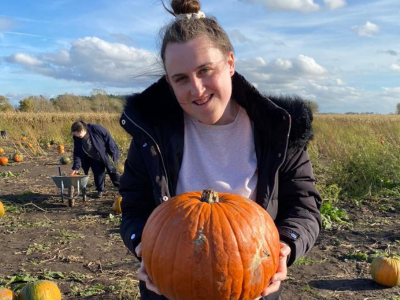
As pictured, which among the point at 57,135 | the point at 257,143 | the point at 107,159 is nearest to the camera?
the point at 257,143

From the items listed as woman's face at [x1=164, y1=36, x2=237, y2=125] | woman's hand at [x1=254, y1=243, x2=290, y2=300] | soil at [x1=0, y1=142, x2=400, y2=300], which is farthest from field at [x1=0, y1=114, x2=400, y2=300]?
woman's face at [x1=164, y1=36, x2=237, y2=125]

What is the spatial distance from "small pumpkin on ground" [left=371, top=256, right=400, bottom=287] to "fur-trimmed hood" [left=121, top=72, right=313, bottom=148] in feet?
10.3

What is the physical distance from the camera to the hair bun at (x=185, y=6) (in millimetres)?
2021

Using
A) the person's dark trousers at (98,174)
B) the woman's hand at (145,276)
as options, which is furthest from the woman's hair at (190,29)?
the person's dark trousers at (98,174)

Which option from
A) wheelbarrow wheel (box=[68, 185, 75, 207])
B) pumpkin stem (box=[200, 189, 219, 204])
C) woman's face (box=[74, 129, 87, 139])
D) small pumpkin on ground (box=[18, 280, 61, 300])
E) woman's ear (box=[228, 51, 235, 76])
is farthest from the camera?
woman's face (box=[74, 129, 87, 139])

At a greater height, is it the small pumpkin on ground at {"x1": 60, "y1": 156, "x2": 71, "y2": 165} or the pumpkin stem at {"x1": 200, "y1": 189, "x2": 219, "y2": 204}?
the pumpkin stem at {"x1": 200, "y1": 189, "x2": 219, "y2": 204}

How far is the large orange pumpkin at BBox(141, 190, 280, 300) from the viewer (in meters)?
1.61

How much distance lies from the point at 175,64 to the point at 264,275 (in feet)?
3.07

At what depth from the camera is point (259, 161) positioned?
203 cm

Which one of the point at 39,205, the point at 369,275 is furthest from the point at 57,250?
the point at 369,275

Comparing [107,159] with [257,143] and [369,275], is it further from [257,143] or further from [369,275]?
[257,143]

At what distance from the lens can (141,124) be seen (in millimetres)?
2090

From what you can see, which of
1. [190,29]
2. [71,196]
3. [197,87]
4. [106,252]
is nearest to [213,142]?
[197,87]

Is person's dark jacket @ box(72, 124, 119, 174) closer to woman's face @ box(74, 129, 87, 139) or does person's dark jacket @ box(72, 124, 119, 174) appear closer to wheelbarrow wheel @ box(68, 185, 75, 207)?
woman's face @ box(74, 129, 87, 139)
